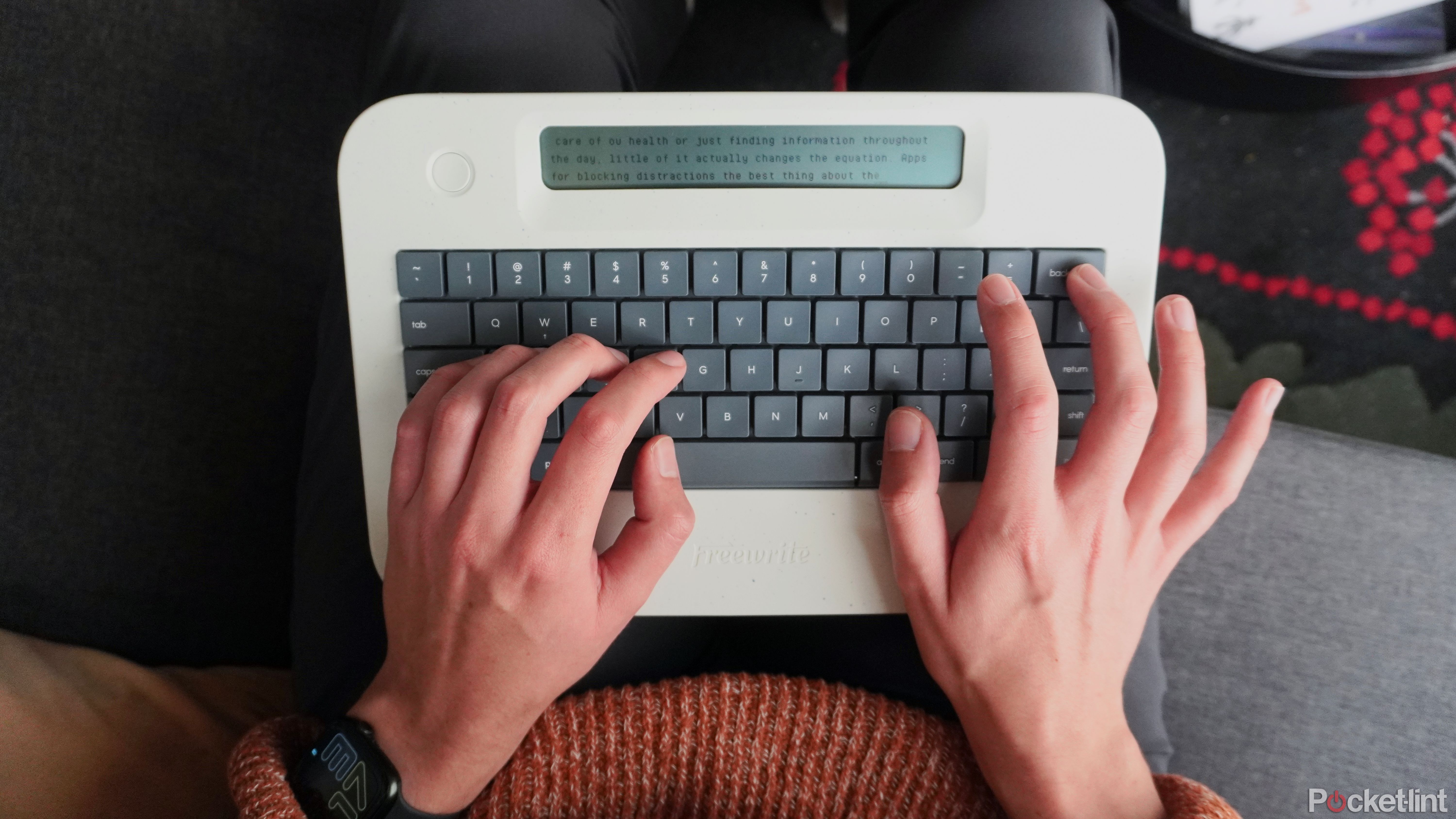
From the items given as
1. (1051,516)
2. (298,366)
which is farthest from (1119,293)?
(298,366)

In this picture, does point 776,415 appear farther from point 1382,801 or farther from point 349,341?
point 1382,801

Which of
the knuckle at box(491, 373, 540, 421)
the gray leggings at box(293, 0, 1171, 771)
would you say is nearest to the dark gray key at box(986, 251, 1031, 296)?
the gray leggings at box(293, 0, 1171, 771)

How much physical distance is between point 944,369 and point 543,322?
272 mm

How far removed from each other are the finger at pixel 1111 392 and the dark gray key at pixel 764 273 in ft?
0.62

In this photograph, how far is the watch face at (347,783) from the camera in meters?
0.54

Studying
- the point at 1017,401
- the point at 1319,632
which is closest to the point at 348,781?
the point at 1017,401

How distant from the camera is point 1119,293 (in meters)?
0.54

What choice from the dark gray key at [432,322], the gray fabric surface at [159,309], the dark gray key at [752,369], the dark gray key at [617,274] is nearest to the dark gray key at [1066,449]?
the dark gray key at [752,369]

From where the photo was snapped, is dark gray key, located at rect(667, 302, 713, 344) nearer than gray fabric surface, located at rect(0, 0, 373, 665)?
Yes

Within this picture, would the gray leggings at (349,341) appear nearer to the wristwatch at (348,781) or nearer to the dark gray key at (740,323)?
the wristwatch at (348,781)

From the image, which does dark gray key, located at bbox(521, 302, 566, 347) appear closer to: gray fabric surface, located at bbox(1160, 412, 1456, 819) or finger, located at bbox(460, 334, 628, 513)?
finger, located at bbox(460, 334, 628, 513)

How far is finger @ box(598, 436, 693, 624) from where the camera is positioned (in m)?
0.52

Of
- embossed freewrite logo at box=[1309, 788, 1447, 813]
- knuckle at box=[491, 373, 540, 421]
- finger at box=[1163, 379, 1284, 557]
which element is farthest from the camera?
embossed freewrite logo at box=[1309, 788, 1447, 813]

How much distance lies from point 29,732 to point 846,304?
69 centimetres
